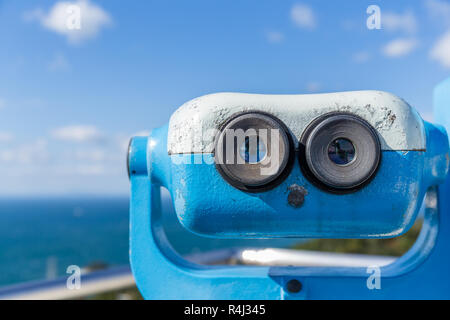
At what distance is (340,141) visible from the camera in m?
1.18

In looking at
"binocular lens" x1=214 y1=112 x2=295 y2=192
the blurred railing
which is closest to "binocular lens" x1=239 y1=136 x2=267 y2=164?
"binocular lens" x1=214 y1=112 x2=295 y2=192

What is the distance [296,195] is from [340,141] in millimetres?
196

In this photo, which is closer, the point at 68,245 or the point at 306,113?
the point at 306,113

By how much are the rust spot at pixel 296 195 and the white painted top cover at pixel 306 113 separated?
0.14 meters

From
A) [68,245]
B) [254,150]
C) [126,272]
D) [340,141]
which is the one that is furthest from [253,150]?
[68,245]

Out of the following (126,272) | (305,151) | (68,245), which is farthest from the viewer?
(68,245)

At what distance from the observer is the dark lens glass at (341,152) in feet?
3.87

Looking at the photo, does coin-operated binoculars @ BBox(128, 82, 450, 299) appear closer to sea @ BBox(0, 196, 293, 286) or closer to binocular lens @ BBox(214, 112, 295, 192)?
binocular lens @ BBox(214, 112, 295, 192)

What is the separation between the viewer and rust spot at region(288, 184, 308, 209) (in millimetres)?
1196

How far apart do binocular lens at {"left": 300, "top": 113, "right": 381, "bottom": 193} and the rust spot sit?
56 mm

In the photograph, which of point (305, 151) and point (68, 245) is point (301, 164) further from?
point (68, 245)

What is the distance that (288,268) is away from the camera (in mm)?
1559

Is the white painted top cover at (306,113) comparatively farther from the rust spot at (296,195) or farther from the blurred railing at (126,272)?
the blurred railing at (126,272)

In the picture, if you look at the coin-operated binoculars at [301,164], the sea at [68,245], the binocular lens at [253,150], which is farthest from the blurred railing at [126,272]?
the sea at [68,245]
